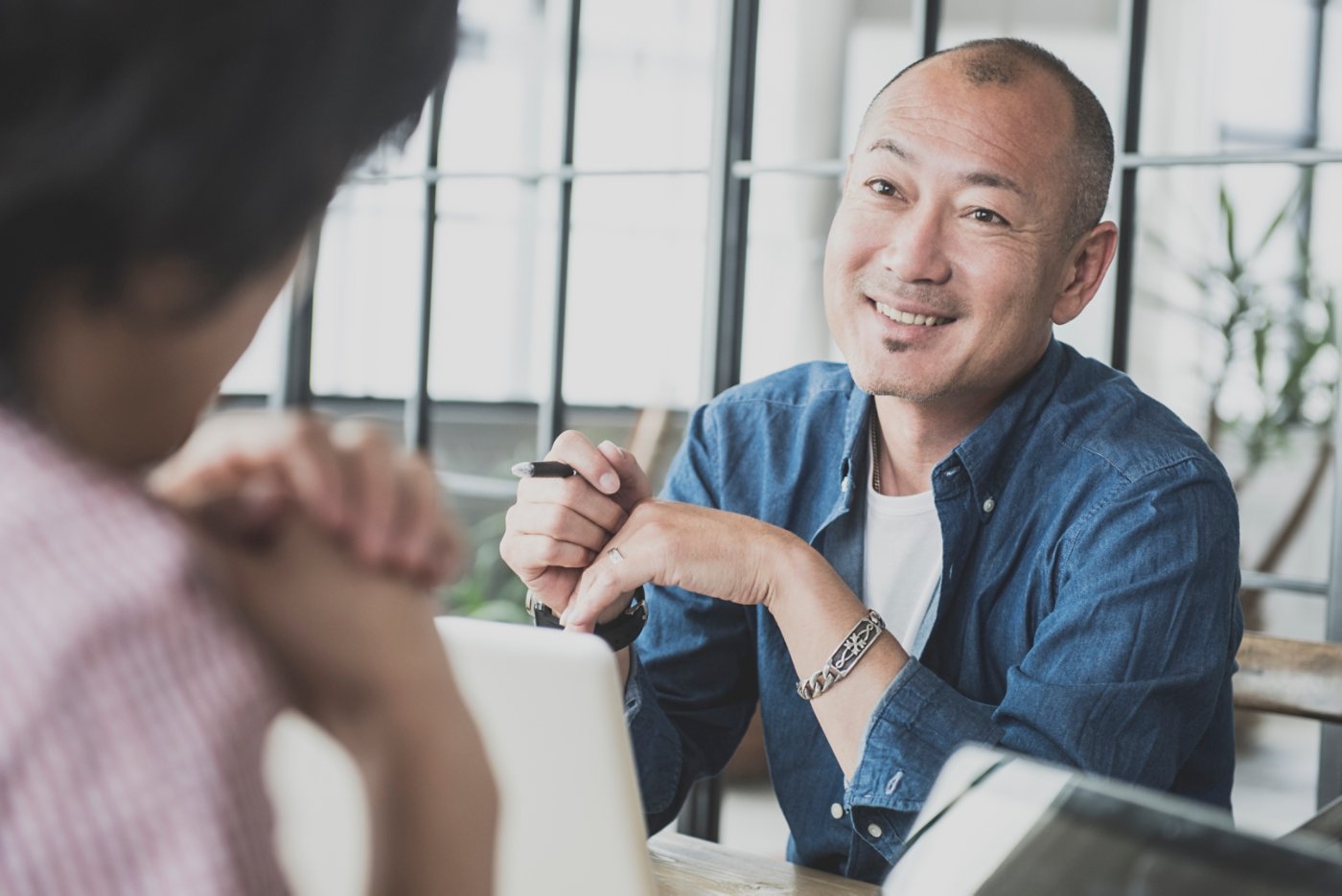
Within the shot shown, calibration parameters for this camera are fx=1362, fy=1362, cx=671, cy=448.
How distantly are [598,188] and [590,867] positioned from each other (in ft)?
12.1

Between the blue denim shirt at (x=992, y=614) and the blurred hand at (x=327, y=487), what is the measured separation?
0.90m

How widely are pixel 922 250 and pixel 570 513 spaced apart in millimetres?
505

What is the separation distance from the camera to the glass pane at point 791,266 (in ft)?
14.5

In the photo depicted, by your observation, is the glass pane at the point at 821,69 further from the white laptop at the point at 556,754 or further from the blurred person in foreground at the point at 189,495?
the blurred person in foreground at the point at 189,495

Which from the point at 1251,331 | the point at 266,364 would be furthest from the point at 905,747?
the point at 266,364

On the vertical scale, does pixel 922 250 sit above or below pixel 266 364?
above

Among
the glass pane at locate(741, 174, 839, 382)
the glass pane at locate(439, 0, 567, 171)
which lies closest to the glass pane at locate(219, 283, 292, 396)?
the glass pane at locate(439, 0, 567, 171)

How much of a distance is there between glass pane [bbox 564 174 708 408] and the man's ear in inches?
105

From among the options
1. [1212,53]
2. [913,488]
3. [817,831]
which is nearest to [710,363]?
[913,488]

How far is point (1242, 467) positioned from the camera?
4062 mm

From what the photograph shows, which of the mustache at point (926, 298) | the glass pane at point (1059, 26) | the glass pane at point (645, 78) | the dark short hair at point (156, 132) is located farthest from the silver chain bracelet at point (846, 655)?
the glass pane at point (1059, 26)

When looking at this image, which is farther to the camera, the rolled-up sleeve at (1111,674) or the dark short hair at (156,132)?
the rolled-up sleeve at (1111,674)

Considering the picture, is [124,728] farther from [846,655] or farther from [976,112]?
[976,112]

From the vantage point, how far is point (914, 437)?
163cm
